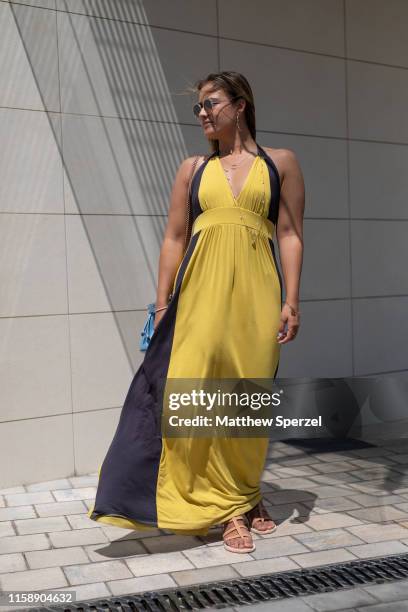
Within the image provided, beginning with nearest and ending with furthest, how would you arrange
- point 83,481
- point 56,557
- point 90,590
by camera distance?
point 90,590
point 56,557
point 83,481

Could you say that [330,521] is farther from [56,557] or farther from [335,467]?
[56,557]

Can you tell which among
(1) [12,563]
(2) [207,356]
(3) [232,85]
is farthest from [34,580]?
(3) [232,85]

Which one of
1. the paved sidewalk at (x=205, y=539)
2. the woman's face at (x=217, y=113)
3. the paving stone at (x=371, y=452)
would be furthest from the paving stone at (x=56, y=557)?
the paving stone at (x=371, y=452)

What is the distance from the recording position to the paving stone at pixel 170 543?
3236mm

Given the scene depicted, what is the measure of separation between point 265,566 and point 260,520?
0.43 meters

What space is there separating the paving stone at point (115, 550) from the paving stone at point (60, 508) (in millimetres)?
562

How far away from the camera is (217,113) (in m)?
3.26

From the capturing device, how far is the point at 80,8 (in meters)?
4.43

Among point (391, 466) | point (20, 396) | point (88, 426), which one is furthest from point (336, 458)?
point (20, 396)

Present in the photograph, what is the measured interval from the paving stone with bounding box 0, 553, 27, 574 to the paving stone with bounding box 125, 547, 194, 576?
0.42 m

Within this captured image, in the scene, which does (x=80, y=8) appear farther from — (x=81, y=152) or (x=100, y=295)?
(x=100, y=295)

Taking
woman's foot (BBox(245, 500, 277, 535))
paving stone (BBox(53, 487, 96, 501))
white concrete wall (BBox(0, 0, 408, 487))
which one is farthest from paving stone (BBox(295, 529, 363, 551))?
white concrete wall (BBox(0, 0, 408, 487))

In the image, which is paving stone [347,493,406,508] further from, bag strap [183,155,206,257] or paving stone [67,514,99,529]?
bag strap [183,155,206,257]

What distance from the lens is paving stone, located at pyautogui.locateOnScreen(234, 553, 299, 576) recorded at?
295cm
